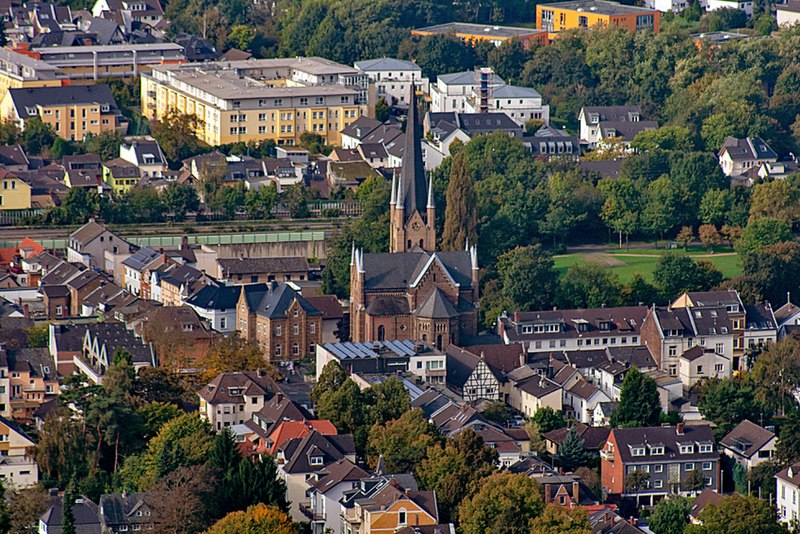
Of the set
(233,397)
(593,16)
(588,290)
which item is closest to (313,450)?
(233,397)

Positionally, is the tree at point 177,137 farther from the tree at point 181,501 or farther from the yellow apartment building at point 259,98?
the tree at point 181,501

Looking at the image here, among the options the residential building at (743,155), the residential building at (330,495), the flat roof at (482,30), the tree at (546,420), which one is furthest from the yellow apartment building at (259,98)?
the residential building at (330,495)

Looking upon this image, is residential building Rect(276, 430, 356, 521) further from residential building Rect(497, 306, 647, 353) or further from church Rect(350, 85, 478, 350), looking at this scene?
residential building Rect(497, 306, 647, 353)

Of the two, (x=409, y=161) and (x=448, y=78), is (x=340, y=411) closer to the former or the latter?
(x=409, y=161)

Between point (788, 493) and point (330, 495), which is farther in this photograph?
point (788, 493)

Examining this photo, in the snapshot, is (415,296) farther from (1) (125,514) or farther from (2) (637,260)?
(1) (125,514)

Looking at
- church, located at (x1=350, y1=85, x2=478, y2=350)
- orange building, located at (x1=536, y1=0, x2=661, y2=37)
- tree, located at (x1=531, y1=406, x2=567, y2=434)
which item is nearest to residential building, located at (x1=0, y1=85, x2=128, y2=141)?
orange building, located at (x1=536, y1=0, x2=661, y2=37)

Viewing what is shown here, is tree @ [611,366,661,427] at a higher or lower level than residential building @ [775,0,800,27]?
lower
